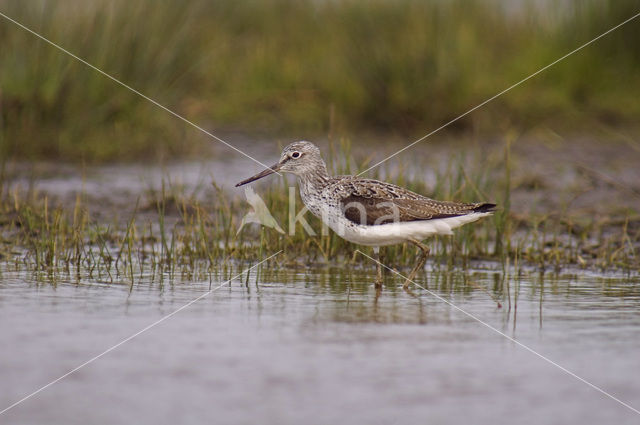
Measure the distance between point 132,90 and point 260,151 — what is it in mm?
1837

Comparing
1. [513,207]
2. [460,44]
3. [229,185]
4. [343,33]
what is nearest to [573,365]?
[513,207]

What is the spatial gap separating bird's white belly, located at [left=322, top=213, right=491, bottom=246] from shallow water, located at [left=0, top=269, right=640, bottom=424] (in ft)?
1.22

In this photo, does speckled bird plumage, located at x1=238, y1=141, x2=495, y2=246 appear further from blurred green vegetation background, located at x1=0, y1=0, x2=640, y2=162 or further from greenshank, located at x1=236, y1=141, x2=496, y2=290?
blurred green vegetation background, located at x1=0, y1=0, x2=640, y2=162

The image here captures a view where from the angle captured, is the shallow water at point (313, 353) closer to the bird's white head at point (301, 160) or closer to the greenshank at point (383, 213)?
the greenshank at point (383, 213)

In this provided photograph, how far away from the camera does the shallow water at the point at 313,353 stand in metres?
3.99

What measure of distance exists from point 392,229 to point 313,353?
2108 millimetres

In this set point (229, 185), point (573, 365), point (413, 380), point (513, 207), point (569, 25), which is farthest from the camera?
point (569, 25)

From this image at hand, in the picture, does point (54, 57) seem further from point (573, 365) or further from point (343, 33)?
point (573, 365)

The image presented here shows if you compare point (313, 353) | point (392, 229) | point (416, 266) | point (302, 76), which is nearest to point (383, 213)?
point (392, 229)

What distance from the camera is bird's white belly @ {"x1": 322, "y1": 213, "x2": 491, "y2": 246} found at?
6715 millimetres

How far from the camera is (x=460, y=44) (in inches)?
499

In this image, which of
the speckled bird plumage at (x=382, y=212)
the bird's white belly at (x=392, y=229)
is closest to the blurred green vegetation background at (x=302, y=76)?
the speckled bird plumage at (x=382, y=212)

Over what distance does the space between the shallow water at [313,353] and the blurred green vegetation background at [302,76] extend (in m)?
4.47

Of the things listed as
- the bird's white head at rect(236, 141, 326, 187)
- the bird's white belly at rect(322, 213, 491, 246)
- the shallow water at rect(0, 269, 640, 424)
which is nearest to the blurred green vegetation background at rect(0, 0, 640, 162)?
the bird's white head at rect(236, 141, 326, 187)
